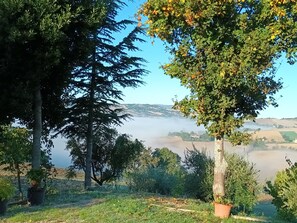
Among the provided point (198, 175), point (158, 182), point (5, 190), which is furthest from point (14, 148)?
point (198, 175)

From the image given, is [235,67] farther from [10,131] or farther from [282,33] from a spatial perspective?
[10,131]

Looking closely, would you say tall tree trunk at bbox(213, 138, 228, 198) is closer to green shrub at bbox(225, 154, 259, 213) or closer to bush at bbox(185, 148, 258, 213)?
bush at bbox(185, 148, 258, 213)

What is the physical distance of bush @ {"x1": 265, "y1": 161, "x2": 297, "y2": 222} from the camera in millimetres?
12219

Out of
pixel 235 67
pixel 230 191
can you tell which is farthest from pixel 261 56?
pixel 230 191

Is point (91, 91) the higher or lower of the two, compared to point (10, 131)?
higher

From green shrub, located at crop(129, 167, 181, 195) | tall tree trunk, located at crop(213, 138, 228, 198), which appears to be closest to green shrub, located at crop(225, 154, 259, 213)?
green shrub, located at crop(129, 167, 181, 195)

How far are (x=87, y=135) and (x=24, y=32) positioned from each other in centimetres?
863

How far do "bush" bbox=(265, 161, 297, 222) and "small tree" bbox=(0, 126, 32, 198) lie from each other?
31.5ft

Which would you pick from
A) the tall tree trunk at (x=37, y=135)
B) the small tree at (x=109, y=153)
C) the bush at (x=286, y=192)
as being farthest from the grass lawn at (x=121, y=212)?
the small tree at (x=109, y=153)

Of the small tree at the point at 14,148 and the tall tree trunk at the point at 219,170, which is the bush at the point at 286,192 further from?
the small tree at the point at 14,148

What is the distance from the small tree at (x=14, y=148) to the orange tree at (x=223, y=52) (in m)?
7.50

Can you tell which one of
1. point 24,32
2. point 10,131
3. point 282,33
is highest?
point 24,32

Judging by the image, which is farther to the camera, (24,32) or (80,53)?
(80,53)

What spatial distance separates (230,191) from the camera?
52.6ft
